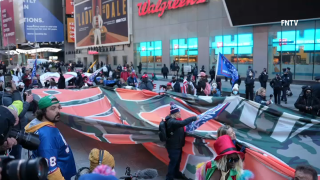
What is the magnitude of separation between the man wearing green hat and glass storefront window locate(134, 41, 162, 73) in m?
33.1

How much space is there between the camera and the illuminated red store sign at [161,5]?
31297 mm

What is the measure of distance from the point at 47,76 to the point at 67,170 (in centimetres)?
1658

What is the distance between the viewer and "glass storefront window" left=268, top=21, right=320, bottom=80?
75.6ft

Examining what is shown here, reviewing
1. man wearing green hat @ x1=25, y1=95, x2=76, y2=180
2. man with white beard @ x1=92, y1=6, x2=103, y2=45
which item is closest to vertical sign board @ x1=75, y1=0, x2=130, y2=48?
man with white beard @ x1=92, y1=6, x2=103, y2=45

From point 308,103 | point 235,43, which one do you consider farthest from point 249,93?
point 235,43

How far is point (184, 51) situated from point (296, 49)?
12.1 meters

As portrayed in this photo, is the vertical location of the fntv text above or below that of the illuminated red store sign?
below

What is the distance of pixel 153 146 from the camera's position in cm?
621

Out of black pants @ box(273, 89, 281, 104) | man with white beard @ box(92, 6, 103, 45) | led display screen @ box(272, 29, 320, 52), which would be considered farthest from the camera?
man with white beard @ box(92, 6, 103, 45)

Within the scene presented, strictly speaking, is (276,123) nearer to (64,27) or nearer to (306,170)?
(306,170)

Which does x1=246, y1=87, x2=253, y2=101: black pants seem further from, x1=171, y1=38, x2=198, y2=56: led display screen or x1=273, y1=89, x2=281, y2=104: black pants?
x1=171, y1=38, x2=198, y2=56: led display screen

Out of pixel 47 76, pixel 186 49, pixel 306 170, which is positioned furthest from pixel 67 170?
pixel 186 49

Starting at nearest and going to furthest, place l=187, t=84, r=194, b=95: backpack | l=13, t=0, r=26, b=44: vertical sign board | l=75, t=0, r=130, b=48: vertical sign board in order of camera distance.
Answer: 1. l=187, t=84, r=194, b=95: backpack
2. l=75, t=0, r=130, b=48: vertical sign board
3. l=13, t=0, r=26, b=44: vertical sign board

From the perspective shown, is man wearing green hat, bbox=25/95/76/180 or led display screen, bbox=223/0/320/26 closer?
man wearing green hat, bbox=25/95/76/180
